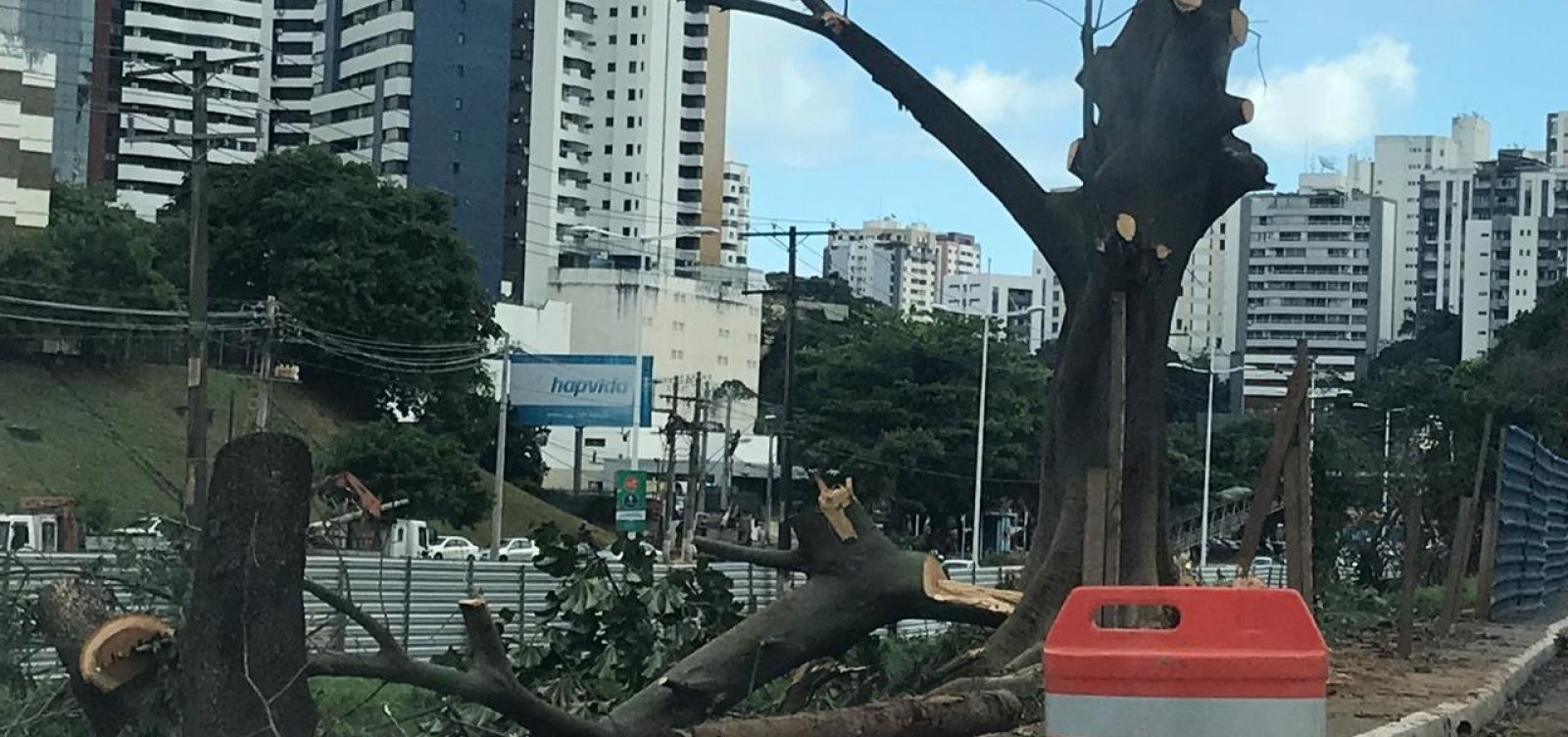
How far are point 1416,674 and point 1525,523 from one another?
30.0 feet

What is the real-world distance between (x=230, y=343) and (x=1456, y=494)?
130 ft

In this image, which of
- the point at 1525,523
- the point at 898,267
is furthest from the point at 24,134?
the point at 898,267

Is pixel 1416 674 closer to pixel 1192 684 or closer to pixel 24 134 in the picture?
pixel 1192 684

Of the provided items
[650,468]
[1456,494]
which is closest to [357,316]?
[650,468]

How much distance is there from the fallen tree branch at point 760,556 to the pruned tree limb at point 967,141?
11.0 feet

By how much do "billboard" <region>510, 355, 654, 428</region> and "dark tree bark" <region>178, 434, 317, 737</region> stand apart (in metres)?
49.6

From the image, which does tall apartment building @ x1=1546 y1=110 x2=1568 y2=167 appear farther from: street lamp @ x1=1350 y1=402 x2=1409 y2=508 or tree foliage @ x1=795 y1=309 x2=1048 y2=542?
street lamp @ x1=1350 y1=402 x2=1409 y2=508

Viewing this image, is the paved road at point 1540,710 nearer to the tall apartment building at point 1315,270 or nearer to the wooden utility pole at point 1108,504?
the wooden utility pole at point 1108,504

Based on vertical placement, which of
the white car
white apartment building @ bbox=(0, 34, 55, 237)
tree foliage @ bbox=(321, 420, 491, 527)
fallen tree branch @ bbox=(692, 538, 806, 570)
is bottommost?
the white car

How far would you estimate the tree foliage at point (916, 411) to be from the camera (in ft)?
182

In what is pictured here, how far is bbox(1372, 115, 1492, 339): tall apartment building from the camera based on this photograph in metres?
144

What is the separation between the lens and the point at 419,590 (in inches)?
826

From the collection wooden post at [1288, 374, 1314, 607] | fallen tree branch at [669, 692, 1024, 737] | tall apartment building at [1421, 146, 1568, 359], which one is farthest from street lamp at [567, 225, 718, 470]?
tall apartment building at [1421, 146, 1568, 359]

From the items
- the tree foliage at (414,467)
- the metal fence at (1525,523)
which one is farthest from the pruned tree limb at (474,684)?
the tree foliage at (414,467)
